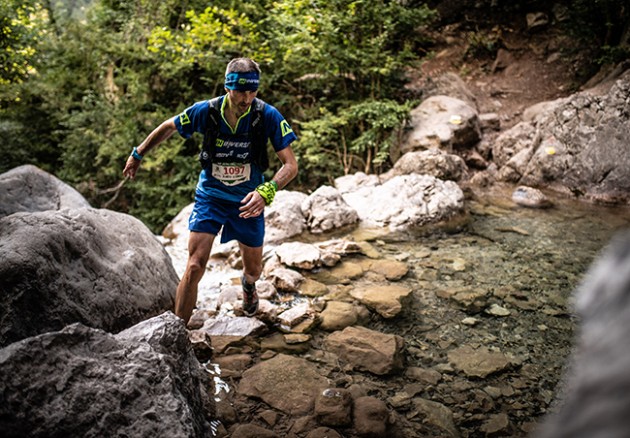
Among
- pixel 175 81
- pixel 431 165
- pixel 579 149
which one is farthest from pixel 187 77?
pixel 579 149

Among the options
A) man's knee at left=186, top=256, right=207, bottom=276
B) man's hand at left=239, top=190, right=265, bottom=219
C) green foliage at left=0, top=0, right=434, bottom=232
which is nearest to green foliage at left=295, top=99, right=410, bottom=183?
green foliage at left=0, top=0, right=434, bottom=232

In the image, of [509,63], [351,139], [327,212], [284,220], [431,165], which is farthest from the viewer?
[509,63]

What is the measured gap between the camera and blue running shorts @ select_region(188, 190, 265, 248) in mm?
3967

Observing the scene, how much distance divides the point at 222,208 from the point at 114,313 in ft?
4.41

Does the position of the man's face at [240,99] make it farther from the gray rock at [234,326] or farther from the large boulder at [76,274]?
the gray rock at [234,326]

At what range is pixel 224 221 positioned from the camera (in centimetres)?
409

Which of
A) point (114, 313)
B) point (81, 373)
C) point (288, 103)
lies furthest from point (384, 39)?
point (81, 373)

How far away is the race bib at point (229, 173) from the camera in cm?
403

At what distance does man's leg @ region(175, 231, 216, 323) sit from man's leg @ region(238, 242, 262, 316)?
534 millimetres

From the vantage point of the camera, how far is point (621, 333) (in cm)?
57

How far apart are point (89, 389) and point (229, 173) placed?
7.74 feet

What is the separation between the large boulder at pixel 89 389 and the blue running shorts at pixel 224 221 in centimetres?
162

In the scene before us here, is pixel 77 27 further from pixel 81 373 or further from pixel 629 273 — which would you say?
pixel 629 273

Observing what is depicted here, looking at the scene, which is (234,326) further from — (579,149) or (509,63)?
(509,63)
